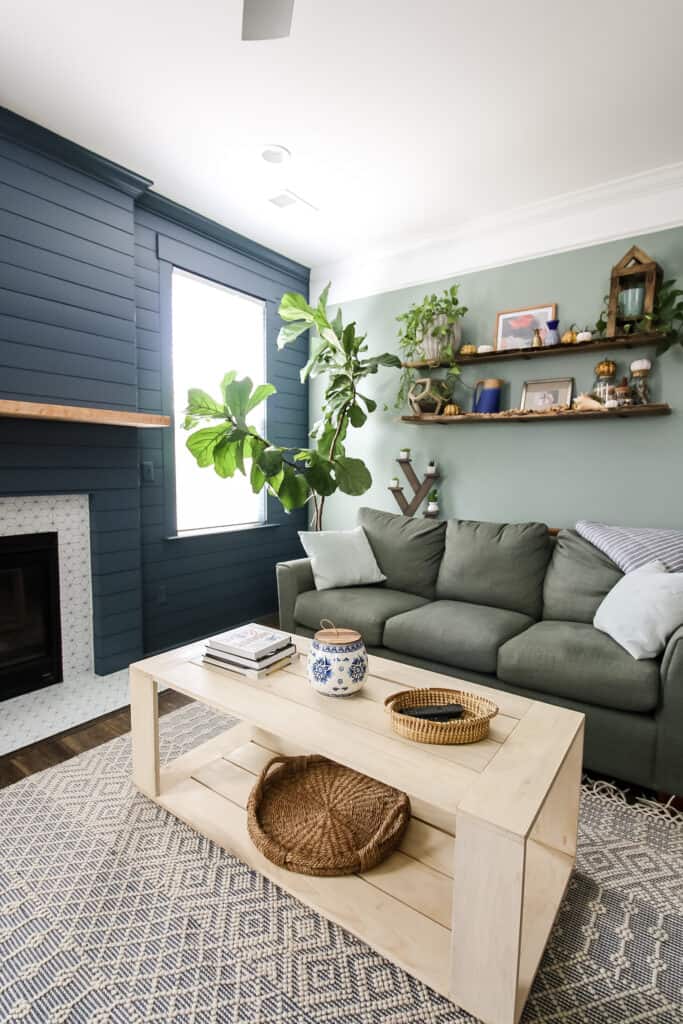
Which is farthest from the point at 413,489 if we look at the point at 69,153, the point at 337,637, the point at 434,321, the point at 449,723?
the point at 69,153

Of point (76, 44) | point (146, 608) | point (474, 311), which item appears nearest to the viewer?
point (76, 44)

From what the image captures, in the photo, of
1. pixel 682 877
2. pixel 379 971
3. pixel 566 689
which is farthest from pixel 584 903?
pixel 566 689

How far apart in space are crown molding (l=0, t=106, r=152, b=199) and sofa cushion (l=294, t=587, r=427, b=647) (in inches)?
93.5

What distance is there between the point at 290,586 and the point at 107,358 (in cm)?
156

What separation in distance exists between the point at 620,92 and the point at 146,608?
11.3 ft

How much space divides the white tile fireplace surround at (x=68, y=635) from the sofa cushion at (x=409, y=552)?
1574 millimetres

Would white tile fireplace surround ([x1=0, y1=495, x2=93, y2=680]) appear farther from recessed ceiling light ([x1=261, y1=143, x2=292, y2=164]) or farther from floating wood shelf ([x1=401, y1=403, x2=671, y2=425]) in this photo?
floating wood shelf ([x1=401, y1=403, x2=671, y2=425])

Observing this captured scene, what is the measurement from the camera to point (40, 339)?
253 centimetres

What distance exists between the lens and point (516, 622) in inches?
98.5

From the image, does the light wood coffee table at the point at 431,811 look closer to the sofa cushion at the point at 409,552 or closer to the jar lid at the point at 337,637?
the jar lid at the point at 337,637

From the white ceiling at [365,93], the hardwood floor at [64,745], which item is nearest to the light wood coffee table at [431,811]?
the hardwood floor at [64,745]

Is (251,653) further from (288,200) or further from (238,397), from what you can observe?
(288,200)

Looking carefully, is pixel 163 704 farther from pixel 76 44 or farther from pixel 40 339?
pixel 76 44

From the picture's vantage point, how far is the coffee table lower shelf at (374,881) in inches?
48.3
